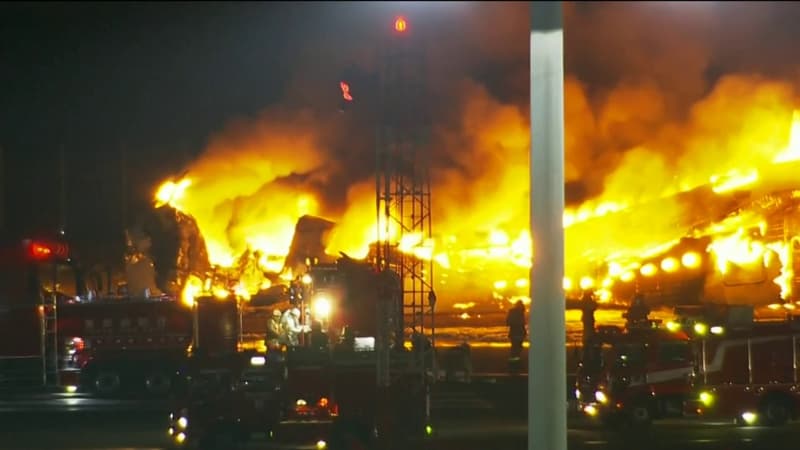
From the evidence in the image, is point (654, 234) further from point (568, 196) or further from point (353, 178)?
point (353, 178)

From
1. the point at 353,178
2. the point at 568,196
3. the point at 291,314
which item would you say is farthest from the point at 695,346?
the point at 353,178

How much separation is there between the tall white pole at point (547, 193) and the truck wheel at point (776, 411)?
11291mm

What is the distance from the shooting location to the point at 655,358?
49.3 feet

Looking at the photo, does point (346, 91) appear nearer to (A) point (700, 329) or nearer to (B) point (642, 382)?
(B) point (642, 382)

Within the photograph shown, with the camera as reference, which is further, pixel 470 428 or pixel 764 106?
pixel 764 106

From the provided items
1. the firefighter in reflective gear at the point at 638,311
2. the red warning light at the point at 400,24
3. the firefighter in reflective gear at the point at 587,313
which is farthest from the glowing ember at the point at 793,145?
the red warning light at the point at 400,24


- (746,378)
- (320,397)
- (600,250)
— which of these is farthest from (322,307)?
(746,378)

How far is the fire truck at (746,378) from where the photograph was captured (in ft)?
49.3

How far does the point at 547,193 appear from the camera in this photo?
4.90 m

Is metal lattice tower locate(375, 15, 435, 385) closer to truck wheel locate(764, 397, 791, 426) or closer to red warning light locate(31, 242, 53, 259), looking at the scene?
truck wheel locate(764, 397, 791, 426)

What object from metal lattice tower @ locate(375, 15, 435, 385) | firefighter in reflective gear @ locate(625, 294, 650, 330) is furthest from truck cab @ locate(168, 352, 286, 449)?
firefighter in reflective gear @ locate(625, 294, 650, 330)

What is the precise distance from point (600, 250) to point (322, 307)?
8221mm

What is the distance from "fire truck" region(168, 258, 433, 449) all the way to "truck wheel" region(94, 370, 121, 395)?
550 centimetres

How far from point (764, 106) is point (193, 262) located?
15063mm
